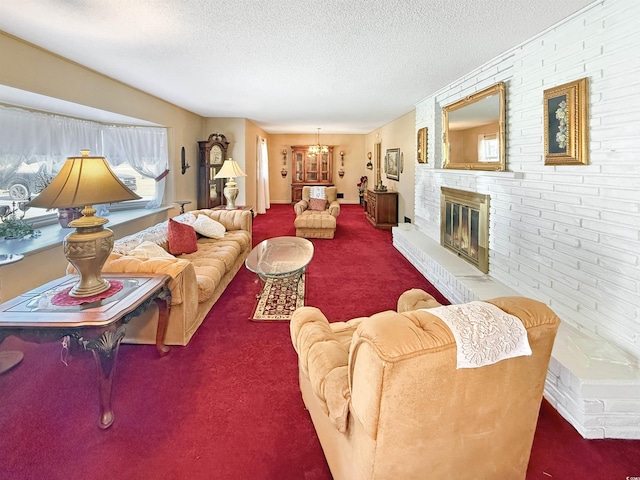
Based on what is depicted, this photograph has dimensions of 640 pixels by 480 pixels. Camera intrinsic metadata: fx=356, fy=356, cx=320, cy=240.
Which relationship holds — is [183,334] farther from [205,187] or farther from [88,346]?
[205,187]

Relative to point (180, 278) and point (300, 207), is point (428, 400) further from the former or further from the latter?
point (300, 207)

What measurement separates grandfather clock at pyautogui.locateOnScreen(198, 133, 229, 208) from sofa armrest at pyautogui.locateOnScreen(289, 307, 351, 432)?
5607mm

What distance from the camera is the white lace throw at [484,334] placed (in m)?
1.02

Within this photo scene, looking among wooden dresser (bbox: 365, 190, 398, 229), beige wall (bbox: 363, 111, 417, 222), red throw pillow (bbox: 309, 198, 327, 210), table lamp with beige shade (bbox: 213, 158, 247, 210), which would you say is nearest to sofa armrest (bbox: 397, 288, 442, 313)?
table lamp with beige shade (bbox: 213, 158, 247, 210)

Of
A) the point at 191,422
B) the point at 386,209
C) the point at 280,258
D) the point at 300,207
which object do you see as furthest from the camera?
the point at 386,209

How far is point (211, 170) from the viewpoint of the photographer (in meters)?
6.98

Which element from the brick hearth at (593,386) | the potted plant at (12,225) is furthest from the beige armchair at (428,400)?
the potted plant at (12,225)

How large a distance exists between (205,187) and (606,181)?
631cm

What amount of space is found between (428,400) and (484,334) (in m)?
0.25

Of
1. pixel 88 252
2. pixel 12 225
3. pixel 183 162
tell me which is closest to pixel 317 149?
pixel 183 162

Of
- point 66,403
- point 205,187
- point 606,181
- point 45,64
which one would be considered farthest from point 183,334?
point 205,187

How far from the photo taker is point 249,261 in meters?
3.59

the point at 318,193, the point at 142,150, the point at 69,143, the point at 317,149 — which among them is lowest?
the point at 318,193

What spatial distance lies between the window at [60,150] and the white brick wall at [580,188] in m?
4.72
